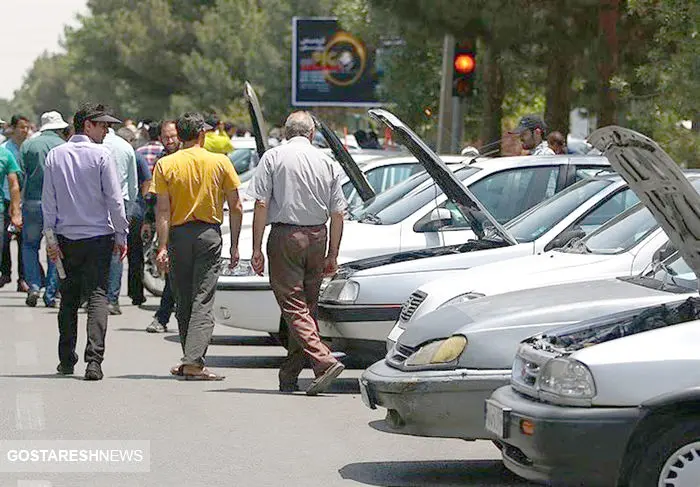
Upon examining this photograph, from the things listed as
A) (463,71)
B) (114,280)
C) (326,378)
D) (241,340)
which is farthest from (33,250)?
(463,71)

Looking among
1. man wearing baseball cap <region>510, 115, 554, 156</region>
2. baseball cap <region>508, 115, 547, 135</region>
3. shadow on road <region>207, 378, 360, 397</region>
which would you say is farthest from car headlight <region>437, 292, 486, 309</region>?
baseball cap <region>508, 115, 547, 135</region>

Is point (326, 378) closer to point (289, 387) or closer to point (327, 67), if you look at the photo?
point (289, 387)

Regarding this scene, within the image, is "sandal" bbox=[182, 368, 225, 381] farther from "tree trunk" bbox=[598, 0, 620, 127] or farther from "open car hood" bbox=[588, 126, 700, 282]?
"tree trunk" bbox=[598, 0, 620, 127]

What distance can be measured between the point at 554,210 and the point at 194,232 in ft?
8.16

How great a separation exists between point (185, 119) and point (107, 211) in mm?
849

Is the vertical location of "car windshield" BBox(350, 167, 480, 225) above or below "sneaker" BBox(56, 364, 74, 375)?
above

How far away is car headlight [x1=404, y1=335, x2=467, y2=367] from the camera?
798cm

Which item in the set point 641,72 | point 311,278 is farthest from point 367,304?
point 641,72

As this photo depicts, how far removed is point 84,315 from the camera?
Answer: 17.1 metres

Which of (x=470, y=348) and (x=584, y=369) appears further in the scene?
(x=470, y=348)

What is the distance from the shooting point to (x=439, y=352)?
8.05 metres

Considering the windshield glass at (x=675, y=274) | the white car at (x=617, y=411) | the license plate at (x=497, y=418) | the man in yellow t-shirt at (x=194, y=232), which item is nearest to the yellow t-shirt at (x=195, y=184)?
the man in yellow t-shirt at (x=194, y=232)

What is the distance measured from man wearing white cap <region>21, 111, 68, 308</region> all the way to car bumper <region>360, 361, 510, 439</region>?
9.59m

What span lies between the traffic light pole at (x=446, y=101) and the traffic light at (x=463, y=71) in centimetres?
71
